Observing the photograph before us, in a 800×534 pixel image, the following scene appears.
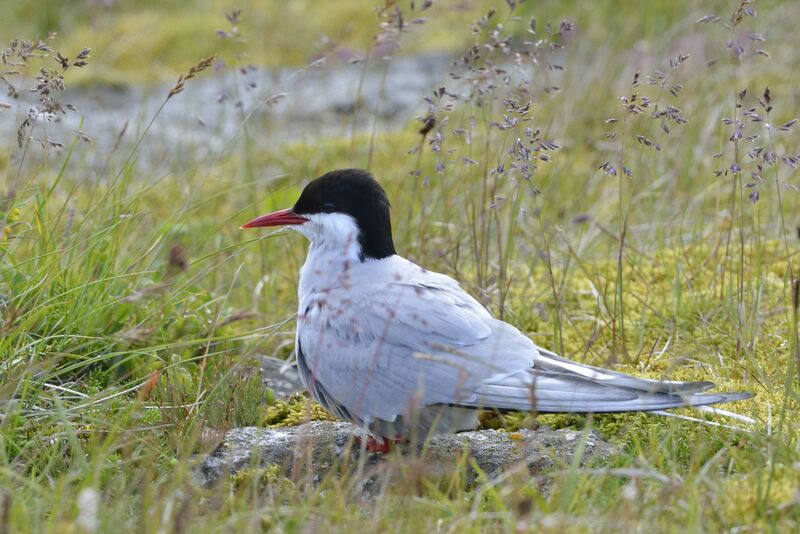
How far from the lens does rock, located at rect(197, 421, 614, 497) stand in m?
2.60

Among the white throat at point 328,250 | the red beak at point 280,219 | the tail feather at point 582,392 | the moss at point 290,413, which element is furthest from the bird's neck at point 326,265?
the tail feather at point 582,392

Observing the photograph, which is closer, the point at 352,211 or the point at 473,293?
the point at 352,211

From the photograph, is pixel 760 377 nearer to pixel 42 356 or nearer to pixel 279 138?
pixel 42 356

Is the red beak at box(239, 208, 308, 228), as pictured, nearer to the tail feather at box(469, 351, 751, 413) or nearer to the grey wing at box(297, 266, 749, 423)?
the grey wing at box(297, 266, 749, 423)

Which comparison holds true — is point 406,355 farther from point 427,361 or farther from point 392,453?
point 392,453

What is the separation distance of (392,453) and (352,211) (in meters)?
0.72

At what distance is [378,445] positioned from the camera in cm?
287

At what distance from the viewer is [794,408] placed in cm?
274

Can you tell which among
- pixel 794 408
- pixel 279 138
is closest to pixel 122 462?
pixel 794 408

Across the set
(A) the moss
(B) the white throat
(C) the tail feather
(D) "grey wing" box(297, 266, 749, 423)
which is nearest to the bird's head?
(B) the white throat

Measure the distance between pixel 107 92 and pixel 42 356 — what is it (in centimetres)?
432

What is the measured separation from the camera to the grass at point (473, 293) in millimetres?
2225

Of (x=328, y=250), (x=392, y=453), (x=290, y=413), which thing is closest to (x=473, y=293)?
(x=328, y=250)

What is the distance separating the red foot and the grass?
253 millimetres
